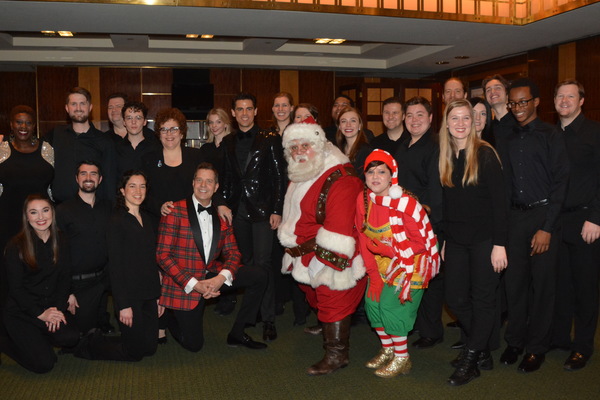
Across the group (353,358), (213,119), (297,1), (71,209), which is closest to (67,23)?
(297,1)

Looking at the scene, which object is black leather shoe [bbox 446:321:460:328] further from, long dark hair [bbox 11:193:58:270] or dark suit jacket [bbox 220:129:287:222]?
long dark hair [bbox 11:193:58:270]

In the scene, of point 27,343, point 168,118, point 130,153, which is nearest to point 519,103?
point 168,118

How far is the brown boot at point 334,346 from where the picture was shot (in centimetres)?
335

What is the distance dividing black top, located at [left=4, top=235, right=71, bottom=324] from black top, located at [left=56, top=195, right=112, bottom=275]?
5.5 inches

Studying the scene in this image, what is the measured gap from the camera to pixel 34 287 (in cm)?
351

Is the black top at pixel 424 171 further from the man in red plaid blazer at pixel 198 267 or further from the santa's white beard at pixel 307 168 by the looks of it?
the man in red plaid blazer at pixel 198 267

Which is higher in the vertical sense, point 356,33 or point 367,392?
point 356,33

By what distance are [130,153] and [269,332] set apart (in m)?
1.81

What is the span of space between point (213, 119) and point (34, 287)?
2066 millimetres

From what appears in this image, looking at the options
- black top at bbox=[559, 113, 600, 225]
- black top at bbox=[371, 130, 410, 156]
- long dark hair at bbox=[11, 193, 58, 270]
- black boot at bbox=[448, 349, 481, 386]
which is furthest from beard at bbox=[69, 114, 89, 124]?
black top at bbox=[559, 113, 600, 225]

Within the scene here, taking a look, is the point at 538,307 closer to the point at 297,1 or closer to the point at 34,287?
the point at 34,287

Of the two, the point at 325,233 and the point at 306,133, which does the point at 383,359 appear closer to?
the point at 325,233

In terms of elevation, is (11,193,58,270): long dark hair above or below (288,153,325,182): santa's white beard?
below

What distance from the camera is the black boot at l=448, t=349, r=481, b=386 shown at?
126 inches
